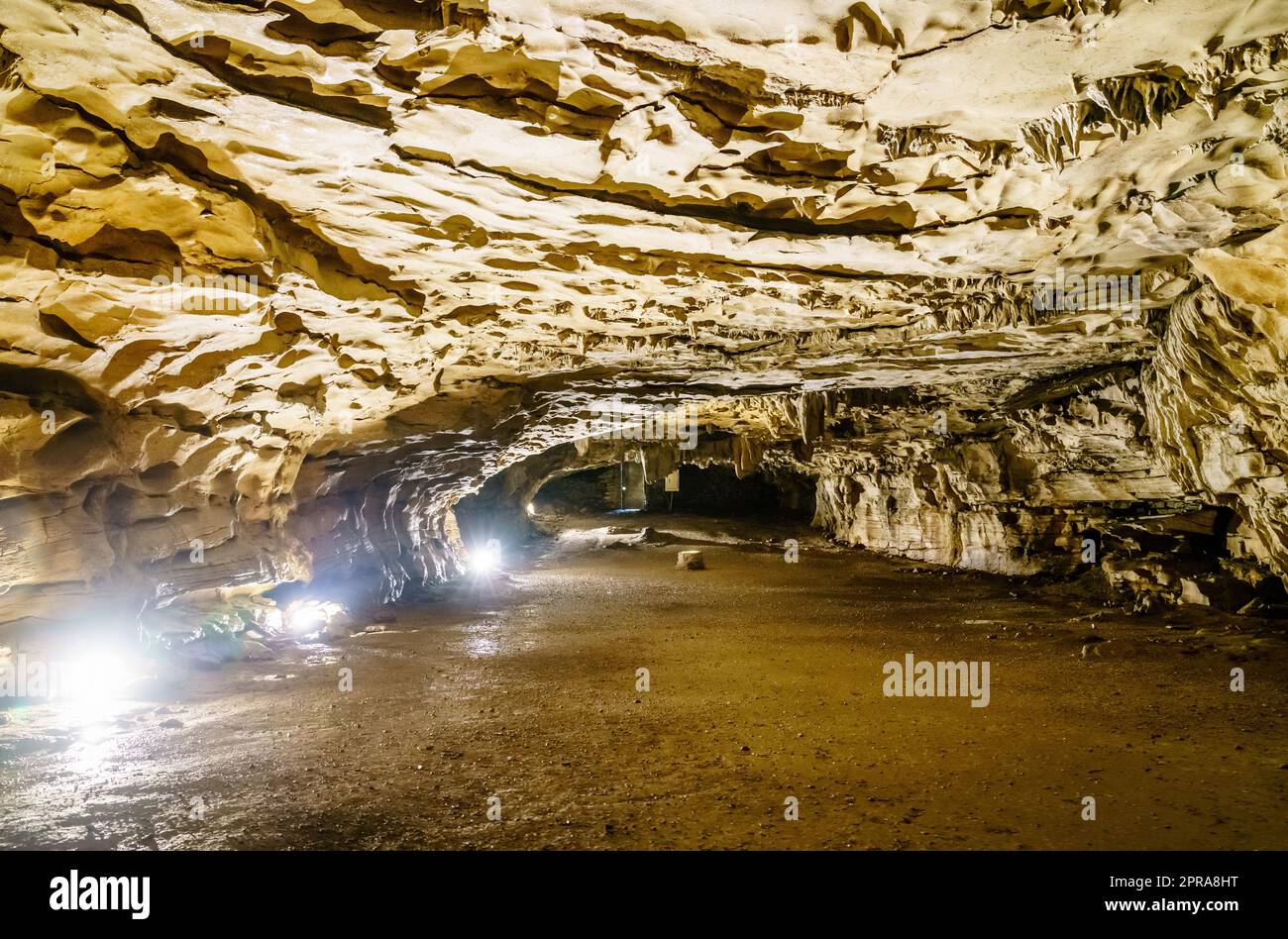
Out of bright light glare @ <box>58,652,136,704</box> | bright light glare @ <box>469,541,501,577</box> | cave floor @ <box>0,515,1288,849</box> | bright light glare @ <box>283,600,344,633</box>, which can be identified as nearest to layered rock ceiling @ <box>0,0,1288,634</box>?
bright light glare @ <box>58,652,136,704</box>

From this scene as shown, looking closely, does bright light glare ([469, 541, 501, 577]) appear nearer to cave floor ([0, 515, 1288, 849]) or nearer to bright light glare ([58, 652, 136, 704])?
cave floor ([0, 515, 1288, 849])

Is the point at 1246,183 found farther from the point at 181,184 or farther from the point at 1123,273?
the point at 181,184

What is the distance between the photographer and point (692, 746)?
4.79 m

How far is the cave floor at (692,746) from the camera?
3.58 meters

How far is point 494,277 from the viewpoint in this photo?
580cm

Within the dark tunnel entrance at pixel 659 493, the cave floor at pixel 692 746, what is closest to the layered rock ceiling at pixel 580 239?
the cave floor at pixel 692 746

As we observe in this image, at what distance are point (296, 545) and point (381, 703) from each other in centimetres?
454

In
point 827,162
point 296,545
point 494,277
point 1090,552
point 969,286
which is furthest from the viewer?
point 1090,552

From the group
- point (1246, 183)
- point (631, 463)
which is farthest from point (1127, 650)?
point (631, 463)

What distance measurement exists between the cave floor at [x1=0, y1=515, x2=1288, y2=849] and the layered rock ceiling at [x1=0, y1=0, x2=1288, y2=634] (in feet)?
6.50

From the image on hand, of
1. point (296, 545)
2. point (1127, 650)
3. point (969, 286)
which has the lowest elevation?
point (1127, 650)
